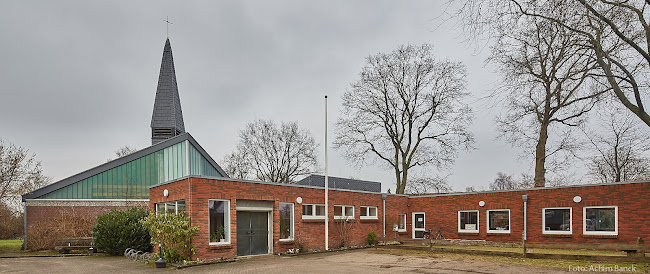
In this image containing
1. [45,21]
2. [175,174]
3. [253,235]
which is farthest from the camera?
[175,174]

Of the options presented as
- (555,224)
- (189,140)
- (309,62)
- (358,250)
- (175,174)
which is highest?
(309,62)

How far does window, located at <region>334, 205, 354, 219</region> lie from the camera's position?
21155 millimetres

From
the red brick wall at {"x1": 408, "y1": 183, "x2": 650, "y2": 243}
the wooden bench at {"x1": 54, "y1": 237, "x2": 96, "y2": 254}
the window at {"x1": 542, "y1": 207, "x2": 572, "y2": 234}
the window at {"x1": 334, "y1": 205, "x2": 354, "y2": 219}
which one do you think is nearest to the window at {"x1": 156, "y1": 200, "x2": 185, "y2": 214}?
the wooden bench at {"x1": 54, "y1": 237, "x2": 96, "y2": 254}

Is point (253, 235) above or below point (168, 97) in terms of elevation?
below

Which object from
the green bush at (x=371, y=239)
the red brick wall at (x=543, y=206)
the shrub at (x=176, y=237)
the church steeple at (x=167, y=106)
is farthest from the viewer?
the church steeple at (x=167, y=106)

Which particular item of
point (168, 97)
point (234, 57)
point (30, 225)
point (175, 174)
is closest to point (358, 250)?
point (234, 57)

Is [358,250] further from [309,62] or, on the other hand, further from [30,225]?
[30,225]

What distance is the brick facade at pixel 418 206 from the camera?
1555cm

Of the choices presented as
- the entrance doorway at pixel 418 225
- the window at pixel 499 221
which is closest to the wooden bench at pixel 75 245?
the entrance doorway at pixel 418 225

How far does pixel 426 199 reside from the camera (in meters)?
24.9

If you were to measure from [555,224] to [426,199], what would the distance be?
22.4 ft

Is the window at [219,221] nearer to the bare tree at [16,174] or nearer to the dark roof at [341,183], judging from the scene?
the dark roof at [341,183]

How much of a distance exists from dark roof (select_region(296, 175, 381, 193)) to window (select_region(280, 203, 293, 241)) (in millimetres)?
8682

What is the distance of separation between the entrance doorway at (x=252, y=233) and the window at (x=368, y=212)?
637 cm
